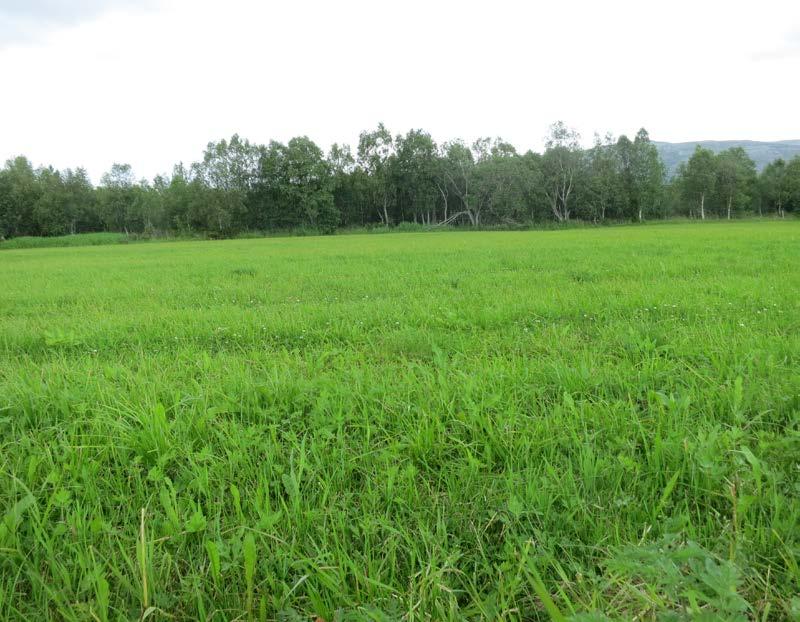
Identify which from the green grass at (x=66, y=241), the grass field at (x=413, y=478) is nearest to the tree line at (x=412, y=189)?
the green grass at (x=66, y=241)

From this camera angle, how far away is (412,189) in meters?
68.3

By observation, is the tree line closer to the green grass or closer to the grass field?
the green grass

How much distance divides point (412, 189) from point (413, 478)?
69111 millimetres

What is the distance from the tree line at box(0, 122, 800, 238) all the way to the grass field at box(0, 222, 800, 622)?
60.6 metres

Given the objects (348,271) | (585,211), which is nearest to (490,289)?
(348,271)

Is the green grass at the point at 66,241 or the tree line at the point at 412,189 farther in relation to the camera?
the tree line at the point at 412,189

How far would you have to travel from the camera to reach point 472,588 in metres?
1.44

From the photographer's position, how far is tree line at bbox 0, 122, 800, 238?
63.0m

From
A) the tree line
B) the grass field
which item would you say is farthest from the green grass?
the grass field

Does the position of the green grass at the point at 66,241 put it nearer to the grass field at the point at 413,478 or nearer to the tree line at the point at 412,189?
the tree line at the point at 412,189

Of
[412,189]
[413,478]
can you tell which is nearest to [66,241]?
[412,189]

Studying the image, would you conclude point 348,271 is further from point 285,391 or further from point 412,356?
point 285,391

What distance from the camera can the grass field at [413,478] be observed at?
56.0 inches

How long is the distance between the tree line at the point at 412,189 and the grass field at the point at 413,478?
6056cm
